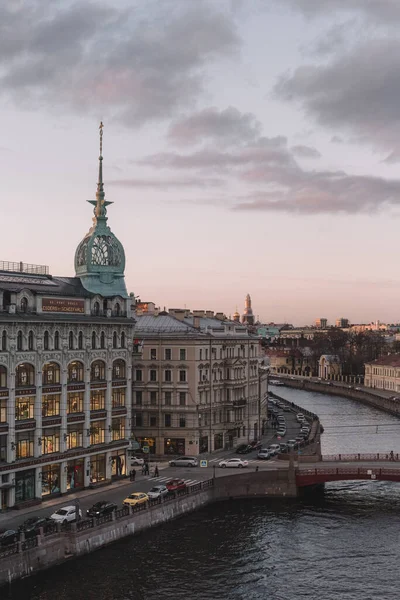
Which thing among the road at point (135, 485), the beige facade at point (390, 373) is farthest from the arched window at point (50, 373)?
the beige facade at point (390, 373)

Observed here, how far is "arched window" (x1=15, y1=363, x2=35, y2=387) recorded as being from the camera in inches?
2588

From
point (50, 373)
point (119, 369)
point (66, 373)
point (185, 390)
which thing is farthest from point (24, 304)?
point (185, 390)

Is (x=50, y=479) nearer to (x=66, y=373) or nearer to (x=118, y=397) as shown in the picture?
(x=66, y=373)

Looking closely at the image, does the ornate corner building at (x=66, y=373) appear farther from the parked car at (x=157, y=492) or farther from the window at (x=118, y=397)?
the parked car at (x=157, y=492)

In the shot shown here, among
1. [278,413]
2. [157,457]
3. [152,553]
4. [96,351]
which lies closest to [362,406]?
[278,413]

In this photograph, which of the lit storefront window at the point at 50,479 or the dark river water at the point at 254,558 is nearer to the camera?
the dark river water at the point at 254,558

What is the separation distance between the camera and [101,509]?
61562mm

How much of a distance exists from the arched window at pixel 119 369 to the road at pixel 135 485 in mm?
10137

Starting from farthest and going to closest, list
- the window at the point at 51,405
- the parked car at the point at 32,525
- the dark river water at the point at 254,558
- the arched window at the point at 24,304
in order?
the window at the point at 51,405 → the arched window at the point at 24,304 → the parked car at the point at 32,525 → the dark river water at the point at 254,558

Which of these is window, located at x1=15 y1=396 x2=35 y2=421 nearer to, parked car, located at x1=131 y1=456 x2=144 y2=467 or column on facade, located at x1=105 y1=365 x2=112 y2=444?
column on facade, located at x1=105 y1=365 x2=112 y2=444

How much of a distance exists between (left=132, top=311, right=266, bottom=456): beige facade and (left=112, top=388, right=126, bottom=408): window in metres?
13.6

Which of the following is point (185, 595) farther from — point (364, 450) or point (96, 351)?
point (364, 450)

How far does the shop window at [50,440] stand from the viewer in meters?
67.8

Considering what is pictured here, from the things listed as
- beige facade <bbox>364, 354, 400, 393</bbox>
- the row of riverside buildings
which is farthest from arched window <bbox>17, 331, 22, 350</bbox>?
beige facade <bbox>364, 354, 400, 393</bbox>
